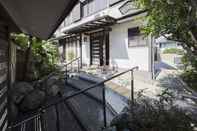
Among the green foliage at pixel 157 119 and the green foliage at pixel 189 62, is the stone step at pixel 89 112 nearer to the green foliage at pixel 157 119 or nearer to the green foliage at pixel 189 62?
the green foliage at pixel 157 119

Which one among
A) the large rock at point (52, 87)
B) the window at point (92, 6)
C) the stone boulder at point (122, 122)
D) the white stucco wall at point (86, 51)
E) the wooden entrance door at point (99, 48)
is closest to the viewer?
the stone boulder at point (122, 122)

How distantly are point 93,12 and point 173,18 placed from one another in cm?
978

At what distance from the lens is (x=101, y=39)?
→ 40.8ft

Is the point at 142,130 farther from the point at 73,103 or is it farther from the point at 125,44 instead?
the point at 125,44

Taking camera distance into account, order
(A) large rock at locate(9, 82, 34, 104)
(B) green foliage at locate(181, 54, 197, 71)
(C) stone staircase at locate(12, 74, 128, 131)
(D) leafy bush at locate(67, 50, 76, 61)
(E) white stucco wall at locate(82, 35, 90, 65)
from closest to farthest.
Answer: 1. (C) stone staircase at locate(12, 74, 128, 131)
2. (B) green foliage at locate(181, 54, 197, 71)
3. (A) large rock at locate(9, 82, 34, 104)
4. (E) white stucco wall at locate(82, 35, 90, 65)
5. (D) leafy bush at locate(67, 50, 76, 61)

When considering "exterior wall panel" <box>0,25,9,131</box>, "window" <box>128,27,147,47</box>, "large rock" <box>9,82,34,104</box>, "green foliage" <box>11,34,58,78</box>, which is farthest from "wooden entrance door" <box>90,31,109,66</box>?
"exterior wall panel" <box>0,25,9,131</box>

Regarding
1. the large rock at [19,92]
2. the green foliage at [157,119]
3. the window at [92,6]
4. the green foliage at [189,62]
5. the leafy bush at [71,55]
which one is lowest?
the large rock at [19,92]

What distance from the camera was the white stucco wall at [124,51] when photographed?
877cm

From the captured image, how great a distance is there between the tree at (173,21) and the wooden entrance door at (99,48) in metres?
6.81

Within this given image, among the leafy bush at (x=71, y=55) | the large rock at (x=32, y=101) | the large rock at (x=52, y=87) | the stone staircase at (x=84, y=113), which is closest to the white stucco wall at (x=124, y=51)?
the large rock at (x=52, y=87)

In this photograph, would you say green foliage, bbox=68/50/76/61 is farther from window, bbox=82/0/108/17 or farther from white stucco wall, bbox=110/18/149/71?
white stucco wall, bbox=110/18/149/71

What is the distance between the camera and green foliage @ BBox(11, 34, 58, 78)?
1008 centimetres

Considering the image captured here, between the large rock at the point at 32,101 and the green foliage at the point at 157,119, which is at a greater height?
the green foliage at the point at 157,119

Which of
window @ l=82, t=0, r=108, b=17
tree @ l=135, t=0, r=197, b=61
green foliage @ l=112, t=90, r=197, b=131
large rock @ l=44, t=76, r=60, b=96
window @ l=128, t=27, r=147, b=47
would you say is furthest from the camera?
window @ l=82, t=0, r=108, b=17
